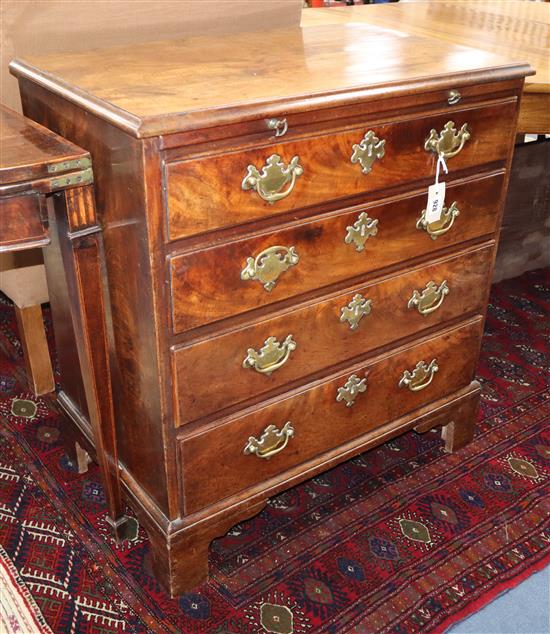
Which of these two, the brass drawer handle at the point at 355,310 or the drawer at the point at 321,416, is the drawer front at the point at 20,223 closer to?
the drawer at the point at 321,416

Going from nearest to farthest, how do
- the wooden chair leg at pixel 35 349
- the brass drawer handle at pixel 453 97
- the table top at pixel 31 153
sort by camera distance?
1. the table top at pixel 31 153
2. the brass drawer handle at pixel 453 97
3. the wooden chair leg at pixel 35 349

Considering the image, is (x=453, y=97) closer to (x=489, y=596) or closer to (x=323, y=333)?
(x=323, y=333)

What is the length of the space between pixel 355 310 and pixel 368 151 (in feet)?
1.19

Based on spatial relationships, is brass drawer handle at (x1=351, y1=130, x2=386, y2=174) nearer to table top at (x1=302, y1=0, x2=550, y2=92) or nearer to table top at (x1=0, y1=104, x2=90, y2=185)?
table top at (x1=0, y1=104, x2=90, y2=185)

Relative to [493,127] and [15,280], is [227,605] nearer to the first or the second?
[15,280]

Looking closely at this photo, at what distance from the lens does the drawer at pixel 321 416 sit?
1.58 m

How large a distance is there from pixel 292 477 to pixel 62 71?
1.02 m

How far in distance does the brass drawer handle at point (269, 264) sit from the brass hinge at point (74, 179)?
33cm

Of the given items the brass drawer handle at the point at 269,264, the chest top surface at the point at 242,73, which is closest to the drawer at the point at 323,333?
the brass drawer handle at the point at 269,264

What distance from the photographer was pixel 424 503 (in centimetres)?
197

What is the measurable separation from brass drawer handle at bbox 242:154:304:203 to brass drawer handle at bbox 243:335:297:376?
314mm

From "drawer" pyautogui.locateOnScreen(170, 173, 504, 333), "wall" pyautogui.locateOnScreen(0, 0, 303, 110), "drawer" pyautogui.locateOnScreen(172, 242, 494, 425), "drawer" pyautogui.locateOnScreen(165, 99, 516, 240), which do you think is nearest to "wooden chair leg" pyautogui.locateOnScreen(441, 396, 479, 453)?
"drawer" pyautogui.locateOnScreen(172, 242, 494, 425)

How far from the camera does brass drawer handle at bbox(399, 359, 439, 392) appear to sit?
6.19 ft

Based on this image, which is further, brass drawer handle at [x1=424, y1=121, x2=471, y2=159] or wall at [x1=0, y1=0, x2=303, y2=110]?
wall at [x1=0, y1=0, x2=303, y2=110]
